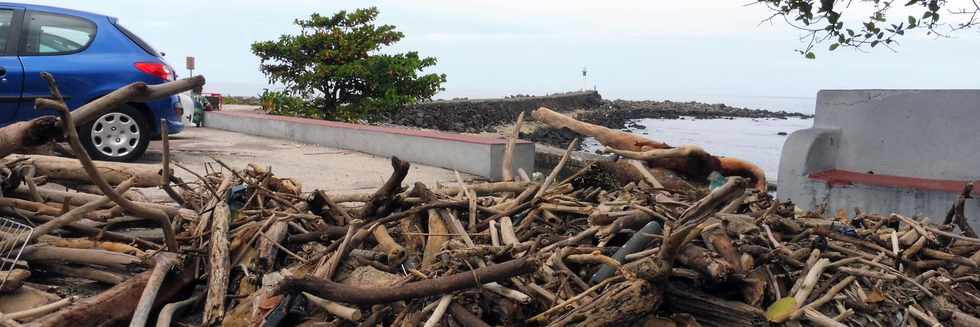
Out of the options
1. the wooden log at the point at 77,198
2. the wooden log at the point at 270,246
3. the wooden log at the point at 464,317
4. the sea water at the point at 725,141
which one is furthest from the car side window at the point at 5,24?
the sea water at the point at 725,141

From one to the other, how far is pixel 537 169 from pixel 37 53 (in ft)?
18.1

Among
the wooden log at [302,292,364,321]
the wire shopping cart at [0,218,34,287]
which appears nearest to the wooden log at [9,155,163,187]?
the wire shopping cart at [0,218,34,287]

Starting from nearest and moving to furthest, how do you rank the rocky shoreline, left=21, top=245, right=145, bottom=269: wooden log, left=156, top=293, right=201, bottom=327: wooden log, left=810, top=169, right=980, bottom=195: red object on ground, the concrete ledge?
left=156, top=293, right=201, bottom=327: wooden log < left=21, top=245, right=145, bottom=269: wooden log < left=810, top=169, right=980, bottom=195: red object on ground < the concrete ledge < the rocky shoreline

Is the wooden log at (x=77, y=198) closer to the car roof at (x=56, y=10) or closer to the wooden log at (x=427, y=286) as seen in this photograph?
the wooden log at (x=427, y=286)

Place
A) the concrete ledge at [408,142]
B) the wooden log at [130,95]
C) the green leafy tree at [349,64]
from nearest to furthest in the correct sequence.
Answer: the wooden log at [130,95], the concrete ledge at [408,142], the green leafy tree at [349,64]

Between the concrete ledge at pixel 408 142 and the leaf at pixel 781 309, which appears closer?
the leaf at pixel 781 309

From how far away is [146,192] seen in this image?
5.28 meters

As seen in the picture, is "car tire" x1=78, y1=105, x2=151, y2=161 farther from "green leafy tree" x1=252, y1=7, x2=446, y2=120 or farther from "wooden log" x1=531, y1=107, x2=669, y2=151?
"green leafy tree" x1=252, y1=7, x2=446, y2=120

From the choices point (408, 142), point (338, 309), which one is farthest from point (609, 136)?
point (408, 142)

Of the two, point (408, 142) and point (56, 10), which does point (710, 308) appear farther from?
point (56, 10)

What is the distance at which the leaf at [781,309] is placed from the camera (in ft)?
8.21

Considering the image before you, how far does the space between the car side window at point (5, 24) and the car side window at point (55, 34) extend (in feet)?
0.46

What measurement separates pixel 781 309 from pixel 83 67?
21.2 feet

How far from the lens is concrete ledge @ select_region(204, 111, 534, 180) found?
7723 mm
